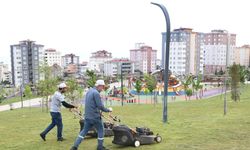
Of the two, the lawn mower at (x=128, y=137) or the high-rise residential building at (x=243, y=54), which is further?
the high-rise residential building at (x=243, y=54)

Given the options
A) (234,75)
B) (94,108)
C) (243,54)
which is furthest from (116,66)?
(94,108)

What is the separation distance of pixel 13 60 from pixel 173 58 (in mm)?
55650

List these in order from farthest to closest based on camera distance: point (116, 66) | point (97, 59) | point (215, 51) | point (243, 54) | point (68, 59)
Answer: point (68, 59), point (97, 59), point (243, 54), point (116, 66), point (215, 51)

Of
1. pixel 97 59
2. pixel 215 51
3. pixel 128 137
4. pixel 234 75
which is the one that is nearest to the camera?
pixel 128 137

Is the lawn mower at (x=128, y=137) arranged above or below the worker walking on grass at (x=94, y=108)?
below

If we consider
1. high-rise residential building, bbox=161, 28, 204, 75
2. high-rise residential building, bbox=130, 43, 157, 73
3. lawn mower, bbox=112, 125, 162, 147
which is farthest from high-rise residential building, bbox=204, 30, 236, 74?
lawn mower, bbox=112, 125, 162, 147

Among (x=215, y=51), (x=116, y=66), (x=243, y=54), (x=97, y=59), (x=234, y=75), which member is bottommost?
(x=116, y=66)

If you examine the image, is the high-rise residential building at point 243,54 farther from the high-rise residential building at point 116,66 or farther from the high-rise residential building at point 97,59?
the high-rise residential building at point 97,59

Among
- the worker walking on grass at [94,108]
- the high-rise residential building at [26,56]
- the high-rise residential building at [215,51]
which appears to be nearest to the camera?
the worker walking on grass at [94,108]

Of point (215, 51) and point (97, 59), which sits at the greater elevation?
point (215, 51)

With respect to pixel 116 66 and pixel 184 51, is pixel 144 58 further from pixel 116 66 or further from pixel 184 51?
pixel 184 51

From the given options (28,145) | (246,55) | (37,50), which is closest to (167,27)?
(28,145)

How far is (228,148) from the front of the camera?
734cm

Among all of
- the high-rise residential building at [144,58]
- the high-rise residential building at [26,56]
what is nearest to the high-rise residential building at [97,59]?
the high-rise residential building at [144,58]
